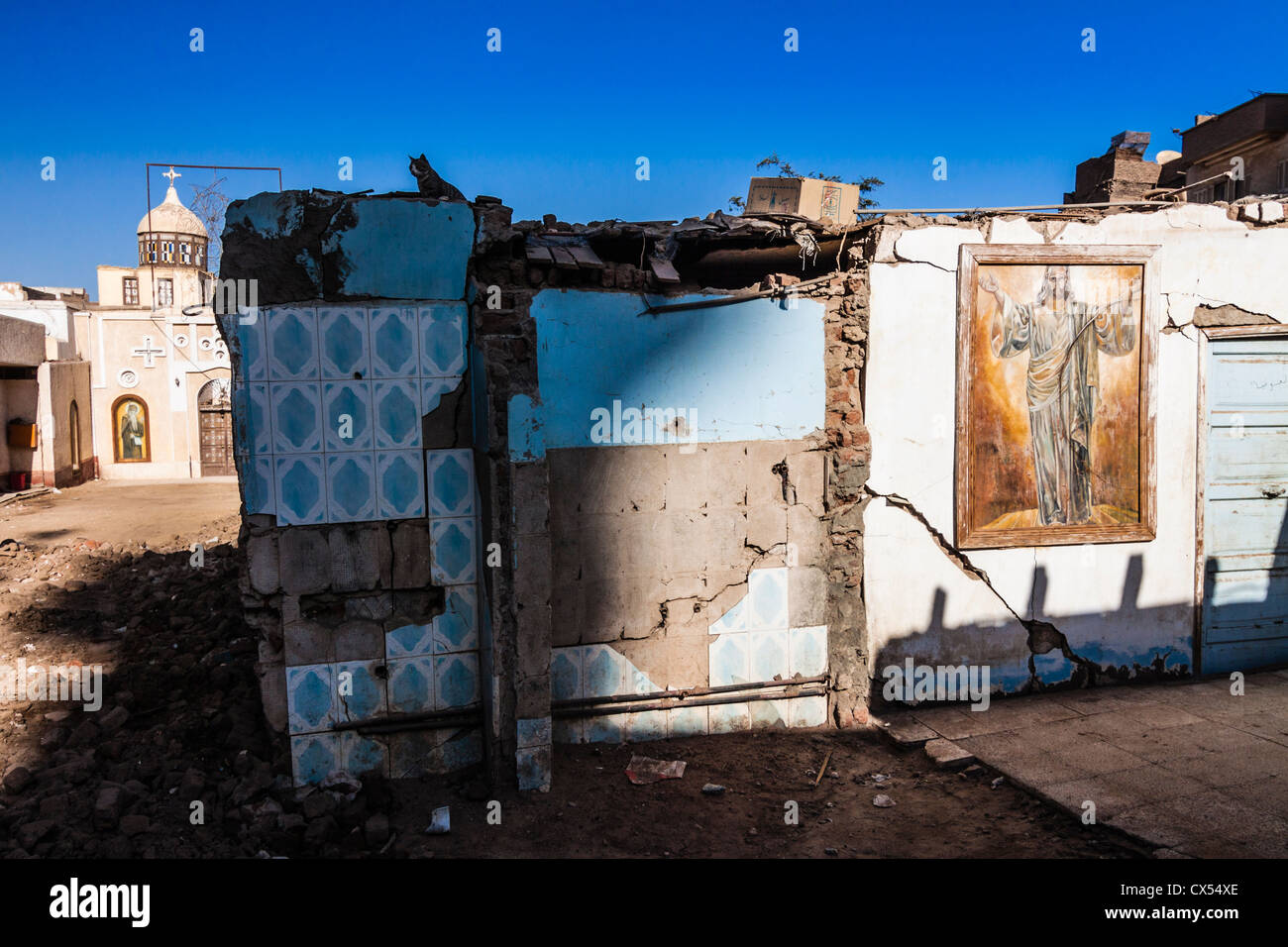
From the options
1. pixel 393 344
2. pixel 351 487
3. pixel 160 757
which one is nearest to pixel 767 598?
pixel 351 487

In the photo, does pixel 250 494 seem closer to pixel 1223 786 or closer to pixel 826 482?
pixel 826 482

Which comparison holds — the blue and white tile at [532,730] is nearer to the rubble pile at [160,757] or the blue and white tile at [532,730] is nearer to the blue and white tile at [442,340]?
the rubble pile at [160,757]

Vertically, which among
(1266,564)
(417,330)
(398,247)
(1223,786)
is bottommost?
(1223,786)

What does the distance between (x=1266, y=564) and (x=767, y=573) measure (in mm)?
4310

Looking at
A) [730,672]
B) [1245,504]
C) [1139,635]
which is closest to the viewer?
[730,672]

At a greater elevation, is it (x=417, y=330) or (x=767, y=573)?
(x=417, y=330)

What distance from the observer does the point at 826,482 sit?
5.88 metres

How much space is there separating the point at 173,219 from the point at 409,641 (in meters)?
34.9

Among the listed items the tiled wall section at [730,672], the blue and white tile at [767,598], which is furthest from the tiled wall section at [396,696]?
the blue and white tile at [767,598]

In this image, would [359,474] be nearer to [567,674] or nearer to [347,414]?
[347,414]

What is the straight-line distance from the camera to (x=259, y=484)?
5.01 meters

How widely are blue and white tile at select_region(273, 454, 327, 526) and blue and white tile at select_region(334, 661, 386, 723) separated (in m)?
0.96

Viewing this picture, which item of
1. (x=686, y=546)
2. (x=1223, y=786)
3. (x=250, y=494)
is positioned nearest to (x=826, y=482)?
(x=686, y=546)

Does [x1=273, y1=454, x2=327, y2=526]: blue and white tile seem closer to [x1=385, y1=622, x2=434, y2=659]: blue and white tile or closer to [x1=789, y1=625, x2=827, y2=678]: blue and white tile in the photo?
[x1=385, y1=622, x2=434, y2=659]: blue and white tile
